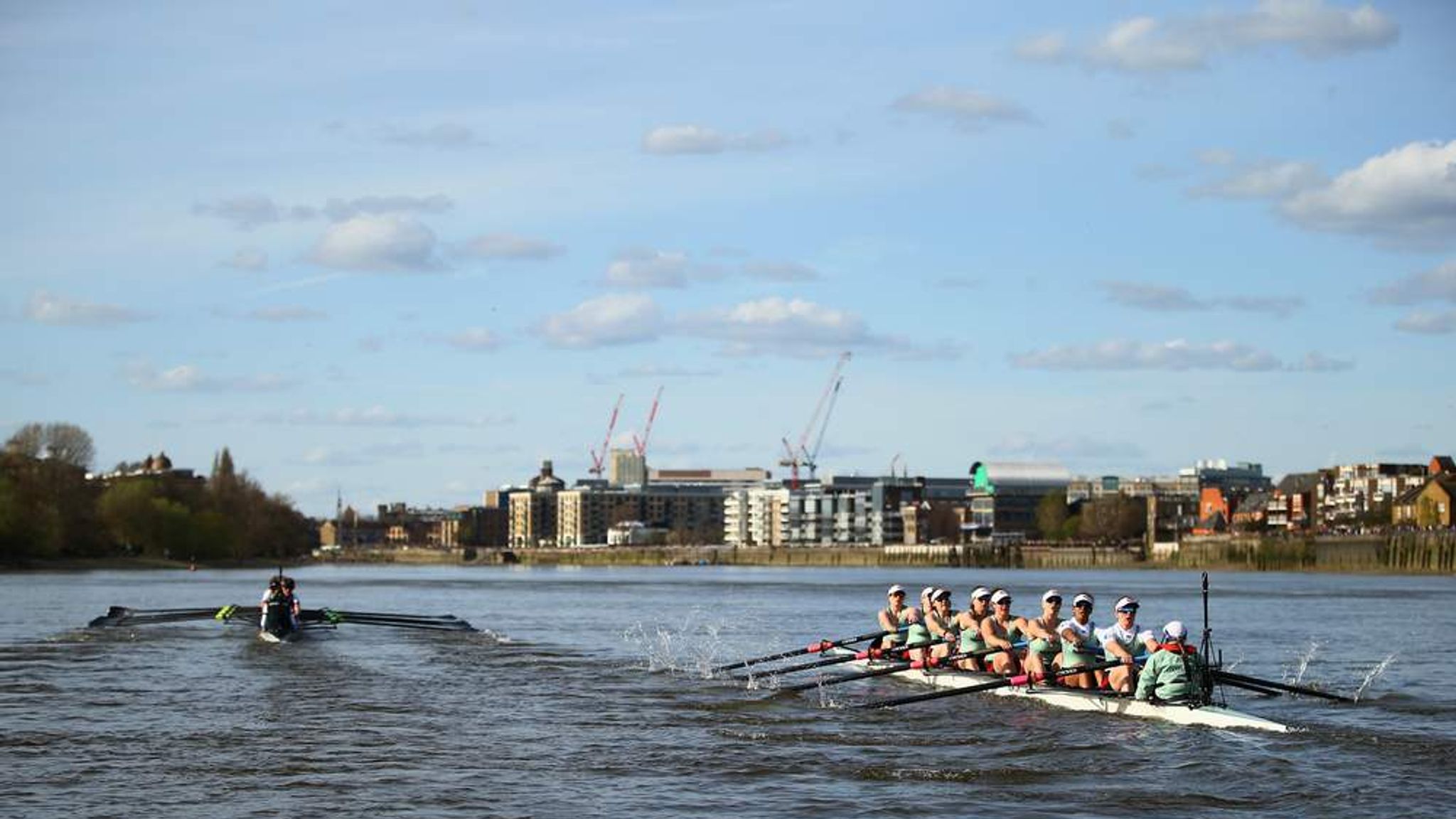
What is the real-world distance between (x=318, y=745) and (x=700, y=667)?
14281 millimetres

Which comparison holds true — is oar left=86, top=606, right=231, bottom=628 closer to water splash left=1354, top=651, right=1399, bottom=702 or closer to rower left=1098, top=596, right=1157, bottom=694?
rower left=1098, top=596, right=1157, bottom=694

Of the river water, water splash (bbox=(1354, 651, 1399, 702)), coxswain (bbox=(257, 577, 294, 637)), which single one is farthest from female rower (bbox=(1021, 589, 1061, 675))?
coxswain (bbox=(257, 577, 294, 637))

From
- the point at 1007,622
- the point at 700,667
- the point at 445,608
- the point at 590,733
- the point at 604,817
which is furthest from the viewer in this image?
the point at 445,608

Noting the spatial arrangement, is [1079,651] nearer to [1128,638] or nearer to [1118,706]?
[1128,638]

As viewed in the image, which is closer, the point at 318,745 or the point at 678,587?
the point at 318,745

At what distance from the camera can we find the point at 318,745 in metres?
26.9

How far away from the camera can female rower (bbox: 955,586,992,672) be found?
34.1 m

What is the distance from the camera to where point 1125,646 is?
2916cm

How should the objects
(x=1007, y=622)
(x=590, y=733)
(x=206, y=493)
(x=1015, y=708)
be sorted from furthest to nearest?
(x=206, y=493), (x=1007, y=622), (x=1015, y=708), (x=590, y=733)

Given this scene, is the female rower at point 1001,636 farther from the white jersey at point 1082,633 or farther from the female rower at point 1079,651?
the white jersey at point 1082,633

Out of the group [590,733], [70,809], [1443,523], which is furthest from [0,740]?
[1443,523]

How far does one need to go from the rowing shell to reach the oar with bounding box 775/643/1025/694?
32 centimetres

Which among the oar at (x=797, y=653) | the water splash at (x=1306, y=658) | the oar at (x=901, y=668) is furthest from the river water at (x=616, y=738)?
the oar at (x=797, y=653)

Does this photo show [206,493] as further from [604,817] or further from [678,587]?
[604,817]
